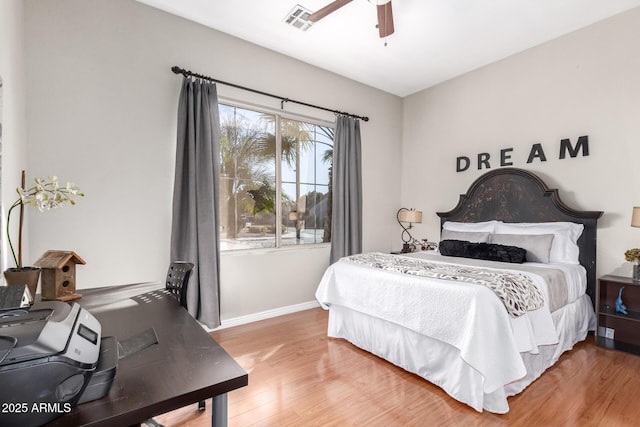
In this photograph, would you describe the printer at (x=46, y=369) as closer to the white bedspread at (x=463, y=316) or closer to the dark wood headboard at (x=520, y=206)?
the white bedspread at (x=463, y=316)

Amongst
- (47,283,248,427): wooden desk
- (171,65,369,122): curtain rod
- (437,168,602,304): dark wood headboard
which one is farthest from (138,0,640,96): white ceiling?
(47,283,248,427): wooden desk

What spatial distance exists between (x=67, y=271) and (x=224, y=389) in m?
1.25

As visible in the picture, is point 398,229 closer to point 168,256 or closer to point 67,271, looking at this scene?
point 168,256

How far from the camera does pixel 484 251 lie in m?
3.29

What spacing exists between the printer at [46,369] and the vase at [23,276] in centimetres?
78

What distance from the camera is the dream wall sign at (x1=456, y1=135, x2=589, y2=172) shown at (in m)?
3.31

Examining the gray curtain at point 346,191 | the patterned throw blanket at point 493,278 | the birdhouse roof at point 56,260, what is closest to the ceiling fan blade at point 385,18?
the gray curtain at point 346,191

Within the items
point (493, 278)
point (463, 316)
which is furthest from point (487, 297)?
point (493, 278)

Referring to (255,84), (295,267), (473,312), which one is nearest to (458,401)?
(473,312)

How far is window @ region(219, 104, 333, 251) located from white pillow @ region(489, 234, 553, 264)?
222 centimetres

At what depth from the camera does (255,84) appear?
3.61m

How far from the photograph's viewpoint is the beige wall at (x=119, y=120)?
2506mm

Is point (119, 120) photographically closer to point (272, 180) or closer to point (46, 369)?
point (272, 180)

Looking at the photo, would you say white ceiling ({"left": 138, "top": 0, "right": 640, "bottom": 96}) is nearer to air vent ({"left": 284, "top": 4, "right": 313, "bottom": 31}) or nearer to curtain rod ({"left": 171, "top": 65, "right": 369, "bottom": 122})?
air vent ({"left": 284, "top": 4, "right": 313, "bottom": 31})
